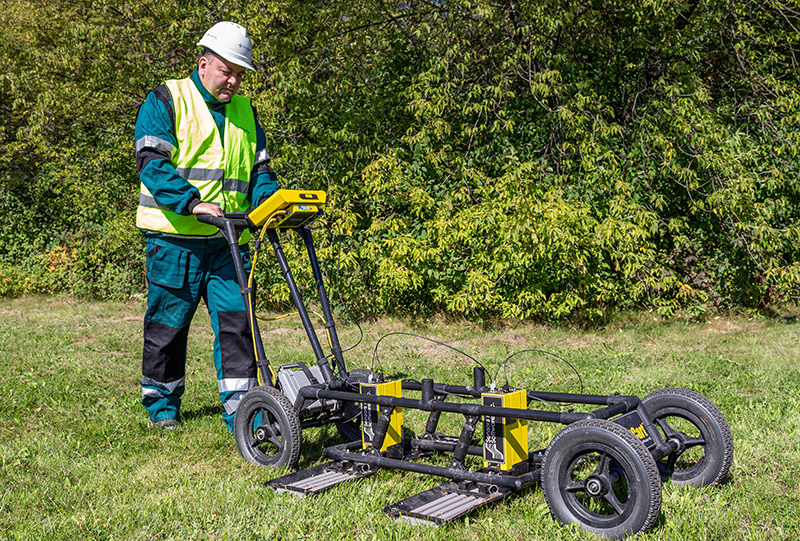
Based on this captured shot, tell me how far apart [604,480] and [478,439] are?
119 cm

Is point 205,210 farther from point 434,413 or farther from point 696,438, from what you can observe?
point 696,438

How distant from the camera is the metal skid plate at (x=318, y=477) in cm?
355

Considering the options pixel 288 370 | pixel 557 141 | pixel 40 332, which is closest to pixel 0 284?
pixel 40 332

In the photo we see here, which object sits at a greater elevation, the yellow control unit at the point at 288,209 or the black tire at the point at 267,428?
the yellow control unit at the point at 288,209

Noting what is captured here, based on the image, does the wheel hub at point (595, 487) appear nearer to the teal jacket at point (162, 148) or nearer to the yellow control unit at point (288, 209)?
the yellow control unit at point (288, 209)

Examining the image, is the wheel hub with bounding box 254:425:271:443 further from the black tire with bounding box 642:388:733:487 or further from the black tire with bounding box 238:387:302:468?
the black tire with bounding box 642:388:733:487

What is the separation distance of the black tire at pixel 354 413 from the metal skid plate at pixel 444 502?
0.80 meters

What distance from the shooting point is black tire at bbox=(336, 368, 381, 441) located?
4145 millimetres

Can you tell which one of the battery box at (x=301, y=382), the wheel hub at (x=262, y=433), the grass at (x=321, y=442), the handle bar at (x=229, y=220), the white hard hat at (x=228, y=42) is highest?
the white hard hat at (x=228, y=42)

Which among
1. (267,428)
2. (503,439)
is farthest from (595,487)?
(267,428)

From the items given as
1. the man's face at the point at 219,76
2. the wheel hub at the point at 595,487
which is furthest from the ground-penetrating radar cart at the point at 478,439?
the man's face at the point at 219,76

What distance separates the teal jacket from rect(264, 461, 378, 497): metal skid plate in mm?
1593

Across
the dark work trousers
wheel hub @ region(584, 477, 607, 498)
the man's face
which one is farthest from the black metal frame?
the man's face

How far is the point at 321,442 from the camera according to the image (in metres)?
4.63
